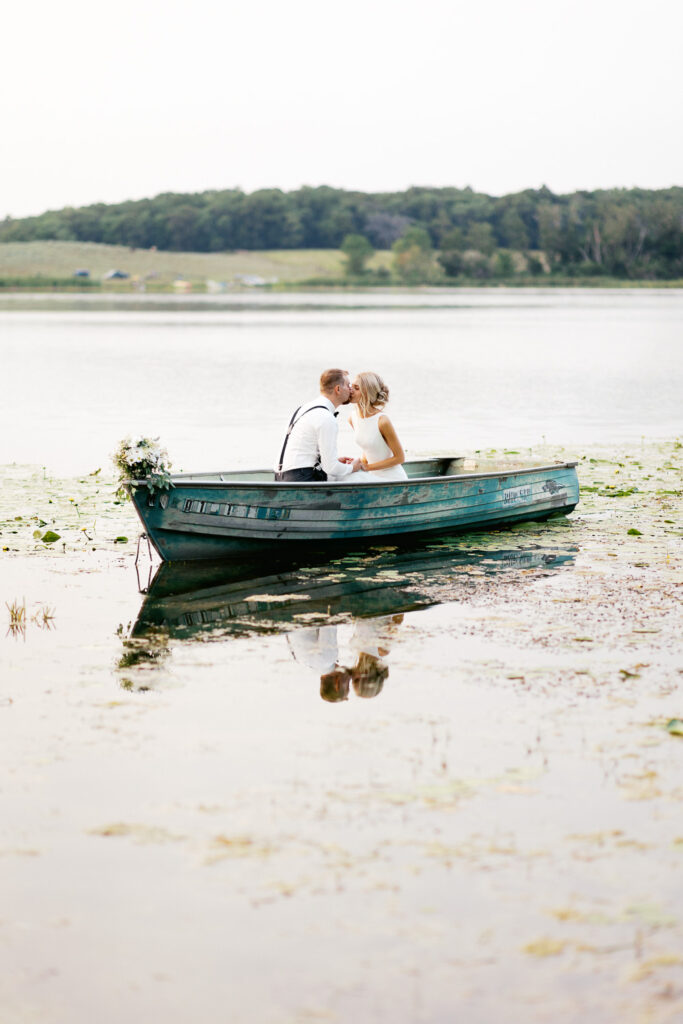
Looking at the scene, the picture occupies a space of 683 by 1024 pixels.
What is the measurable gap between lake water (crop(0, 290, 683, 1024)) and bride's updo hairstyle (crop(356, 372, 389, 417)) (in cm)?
121

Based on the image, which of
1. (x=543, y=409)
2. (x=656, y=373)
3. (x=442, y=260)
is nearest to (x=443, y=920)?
(x=543, y=409)

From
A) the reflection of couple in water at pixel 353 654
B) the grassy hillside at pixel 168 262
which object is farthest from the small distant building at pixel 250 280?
the reflection of couple in water at pixel 353 654

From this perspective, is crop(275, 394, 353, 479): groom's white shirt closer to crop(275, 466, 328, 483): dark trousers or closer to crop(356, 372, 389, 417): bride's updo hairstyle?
crop(275, 466, 328, 483): dark trousers

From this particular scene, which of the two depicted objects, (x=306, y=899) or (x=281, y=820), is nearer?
(x=306, y=899)

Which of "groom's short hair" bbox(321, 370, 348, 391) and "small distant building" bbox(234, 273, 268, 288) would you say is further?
"small distant building" bbox(234, 273, 268, 288)

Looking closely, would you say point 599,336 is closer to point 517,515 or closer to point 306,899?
point 517,515

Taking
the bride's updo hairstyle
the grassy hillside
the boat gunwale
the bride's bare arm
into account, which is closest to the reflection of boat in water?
the boat gunwale

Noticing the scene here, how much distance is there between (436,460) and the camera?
1181cm

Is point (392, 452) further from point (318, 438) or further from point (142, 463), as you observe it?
point (142, 463)

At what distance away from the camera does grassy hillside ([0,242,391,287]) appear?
148125 mm

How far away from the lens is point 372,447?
10.0 metres

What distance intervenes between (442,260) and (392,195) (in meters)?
35.0

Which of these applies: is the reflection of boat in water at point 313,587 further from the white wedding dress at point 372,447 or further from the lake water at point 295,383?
the lake water at point 295,383

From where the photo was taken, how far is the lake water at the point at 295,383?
17562 millimetres
